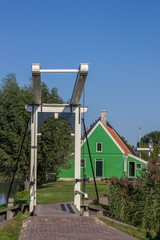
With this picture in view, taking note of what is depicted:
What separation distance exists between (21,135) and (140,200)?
12.4 m

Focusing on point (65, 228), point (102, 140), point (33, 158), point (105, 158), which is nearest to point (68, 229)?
point (65, 228)

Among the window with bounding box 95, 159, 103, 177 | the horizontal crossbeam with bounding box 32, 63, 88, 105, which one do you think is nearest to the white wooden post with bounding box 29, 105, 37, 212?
the horizontal crossbeam with bounding box 32, 63, 88, 105

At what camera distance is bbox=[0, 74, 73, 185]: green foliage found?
2038 centimetres

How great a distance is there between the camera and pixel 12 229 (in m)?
7.81

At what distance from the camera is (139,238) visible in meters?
7.78

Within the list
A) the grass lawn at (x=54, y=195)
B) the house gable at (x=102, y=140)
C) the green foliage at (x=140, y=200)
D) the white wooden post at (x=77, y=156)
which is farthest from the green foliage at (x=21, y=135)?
the green foliage at (x=140, y=200)

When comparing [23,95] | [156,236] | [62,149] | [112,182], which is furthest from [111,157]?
[156,236]

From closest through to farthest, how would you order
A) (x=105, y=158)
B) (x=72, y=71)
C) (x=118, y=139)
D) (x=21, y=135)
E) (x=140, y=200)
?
(x=72, y=71) < (x=140, y=200) < (x=21, y=135) < (x=105, y=158) < (x=118, y=139)

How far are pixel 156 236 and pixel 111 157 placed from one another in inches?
888

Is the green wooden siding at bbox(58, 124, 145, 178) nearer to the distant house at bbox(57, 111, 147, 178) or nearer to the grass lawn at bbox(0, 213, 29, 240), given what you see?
the distant house at bbox(57, 111, 147, 178)

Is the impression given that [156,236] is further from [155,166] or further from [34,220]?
[34,220]

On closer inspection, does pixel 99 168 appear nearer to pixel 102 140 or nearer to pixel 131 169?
pixel 102 140

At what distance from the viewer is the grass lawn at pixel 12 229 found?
7.35 metres

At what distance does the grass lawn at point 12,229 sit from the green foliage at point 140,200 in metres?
3.17
